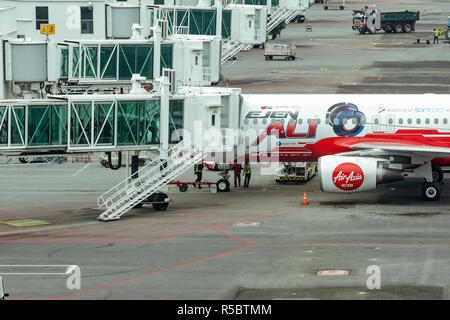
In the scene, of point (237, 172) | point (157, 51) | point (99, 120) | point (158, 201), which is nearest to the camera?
point (99, 120)

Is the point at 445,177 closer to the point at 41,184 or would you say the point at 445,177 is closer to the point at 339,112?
the point at 339,112

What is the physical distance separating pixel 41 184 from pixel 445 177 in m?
27.3

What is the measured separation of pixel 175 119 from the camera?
181 feet

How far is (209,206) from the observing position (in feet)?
184

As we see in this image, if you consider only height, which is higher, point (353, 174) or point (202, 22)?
point (202, 22)

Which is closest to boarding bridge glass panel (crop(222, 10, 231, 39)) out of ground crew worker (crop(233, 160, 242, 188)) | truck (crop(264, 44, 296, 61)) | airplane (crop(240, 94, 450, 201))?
ground crew worker (crop(233, 160, 242, 188))

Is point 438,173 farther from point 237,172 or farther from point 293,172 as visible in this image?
point 237,172

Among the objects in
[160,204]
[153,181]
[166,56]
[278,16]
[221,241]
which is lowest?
[221,241]

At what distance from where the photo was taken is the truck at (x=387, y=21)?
507ft

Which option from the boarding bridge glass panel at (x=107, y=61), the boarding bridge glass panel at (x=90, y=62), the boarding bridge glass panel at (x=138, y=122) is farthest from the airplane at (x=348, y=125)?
the boarding bridge glass panel at (x=90, y=62)

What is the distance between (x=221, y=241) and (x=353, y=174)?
11070 millimetres

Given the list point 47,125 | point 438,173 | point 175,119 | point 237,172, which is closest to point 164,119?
point 175,119

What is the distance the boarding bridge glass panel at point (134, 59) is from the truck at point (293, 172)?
11.3 metres
